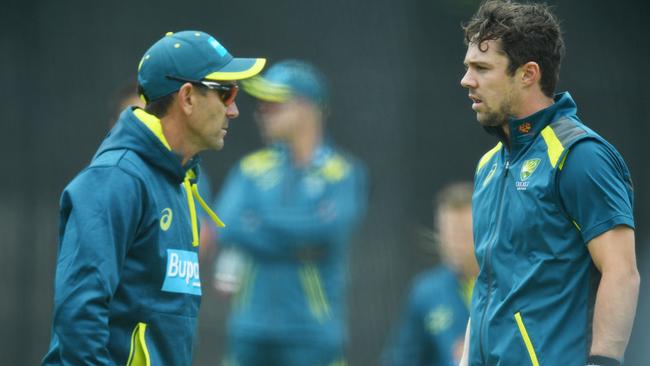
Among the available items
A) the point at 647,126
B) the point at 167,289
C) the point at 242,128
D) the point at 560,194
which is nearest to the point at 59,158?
the point at 242,128

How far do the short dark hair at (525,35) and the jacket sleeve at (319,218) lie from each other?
3272 mm

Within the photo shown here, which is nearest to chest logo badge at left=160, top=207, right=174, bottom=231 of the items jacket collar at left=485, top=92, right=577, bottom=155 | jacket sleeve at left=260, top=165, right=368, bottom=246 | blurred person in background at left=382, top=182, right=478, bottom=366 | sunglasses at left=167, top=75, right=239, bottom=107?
sunglasses at left=167, top=75, right=239, bottom=107

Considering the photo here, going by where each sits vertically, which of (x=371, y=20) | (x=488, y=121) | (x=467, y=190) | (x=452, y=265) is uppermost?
(x=488, y=121)

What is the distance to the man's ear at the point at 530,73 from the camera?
11.0 ft

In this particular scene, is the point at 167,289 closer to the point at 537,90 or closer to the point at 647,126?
the point at 537,90

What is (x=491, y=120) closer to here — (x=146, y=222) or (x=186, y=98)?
(x=186, y=98)

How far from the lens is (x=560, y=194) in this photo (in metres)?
3.15

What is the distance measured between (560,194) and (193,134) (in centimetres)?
112

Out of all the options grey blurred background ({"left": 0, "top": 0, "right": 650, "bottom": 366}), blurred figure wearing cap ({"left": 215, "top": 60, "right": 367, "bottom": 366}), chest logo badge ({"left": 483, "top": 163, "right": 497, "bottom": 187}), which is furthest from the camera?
grey blurred background ({"left": 0, "top": 0, "right": 650, "bottom": 366})

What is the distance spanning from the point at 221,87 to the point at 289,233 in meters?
3.14

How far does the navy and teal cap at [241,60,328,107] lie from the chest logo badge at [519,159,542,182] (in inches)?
137

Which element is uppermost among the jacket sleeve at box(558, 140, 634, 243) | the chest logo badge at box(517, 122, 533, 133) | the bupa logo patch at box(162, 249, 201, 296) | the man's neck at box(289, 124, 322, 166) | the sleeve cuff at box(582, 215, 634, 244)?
the chest logo badge at box(517, 122, 533, 133)

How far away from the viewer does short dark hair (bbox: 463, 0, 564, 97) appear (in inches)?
132

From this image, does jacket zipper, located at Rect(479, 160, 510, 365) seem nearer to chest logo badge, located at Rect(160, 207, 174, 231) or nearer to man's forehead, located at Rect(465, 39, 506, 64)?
man's forehead, located at Rect(465, 39, 506, 64)
